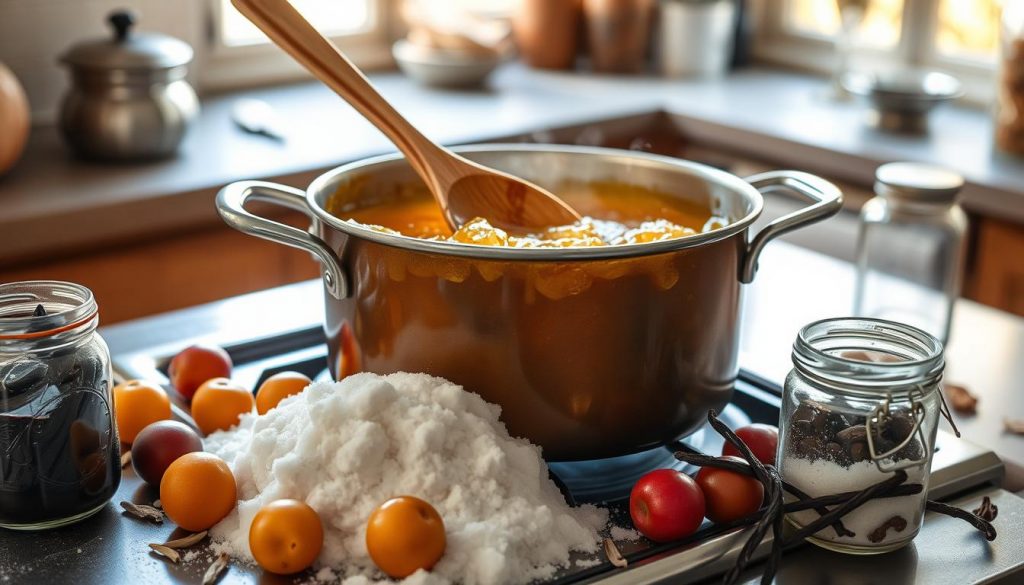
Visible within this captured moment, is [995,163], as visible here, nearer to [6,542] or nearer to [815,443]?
[815,443]

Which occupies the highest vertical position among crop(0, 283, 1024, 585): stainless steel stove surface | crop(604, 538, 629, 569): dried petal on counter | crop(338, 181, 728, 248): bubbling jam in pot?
crop(338, 181, 728, 248): bubbling jam in pot

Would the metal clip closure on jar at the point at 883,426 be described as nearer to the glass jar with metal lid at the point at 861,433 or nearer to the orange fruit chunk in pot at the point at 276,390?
the glass jar with metal lid at the point at 861,433

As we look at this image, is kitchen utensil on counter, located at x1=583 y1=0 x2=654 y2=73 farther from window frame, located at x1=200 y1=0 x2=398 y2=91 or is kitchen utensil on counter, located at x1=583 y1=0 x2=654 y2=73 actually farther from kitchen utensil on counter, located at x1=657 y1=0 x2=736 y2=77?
window frame, located at x1=200 y1=0 x2=398 y2=91

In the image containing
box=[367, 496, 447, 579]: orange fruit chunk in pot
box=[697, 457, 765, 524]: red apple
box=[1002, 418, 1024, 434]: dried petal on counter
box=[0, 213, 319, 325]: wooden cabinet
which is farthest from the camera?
box=[0, 213, 319, 325]: wooden cabinet

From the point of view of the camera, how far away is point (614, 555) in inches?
31.0

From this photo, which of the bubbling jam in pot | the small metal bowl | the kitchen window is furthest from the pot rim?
the kitchen window

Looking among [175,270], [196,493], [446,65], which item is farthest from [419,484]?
[446,65]

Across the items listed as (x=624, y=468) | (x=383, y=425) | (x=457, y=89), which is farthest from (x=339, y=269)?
(x=457, y=89)

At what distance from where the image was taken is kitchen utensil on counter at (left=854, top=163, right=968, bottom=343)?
1314 mm

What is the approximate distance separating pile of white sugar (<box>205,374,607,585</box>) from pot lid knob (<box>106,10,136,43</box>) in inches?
52.3

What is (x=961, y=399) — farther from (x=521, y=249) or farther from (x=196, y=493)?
(x=196, y=493)

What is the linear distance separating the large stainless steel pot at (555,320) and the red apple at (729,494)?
64mm

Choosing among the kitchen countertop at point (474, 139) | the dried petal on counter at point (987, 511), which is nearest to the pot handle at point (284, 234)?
the dried petal on counter at point (987, 511)

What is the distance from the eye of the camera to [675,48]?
2809 millimetres
